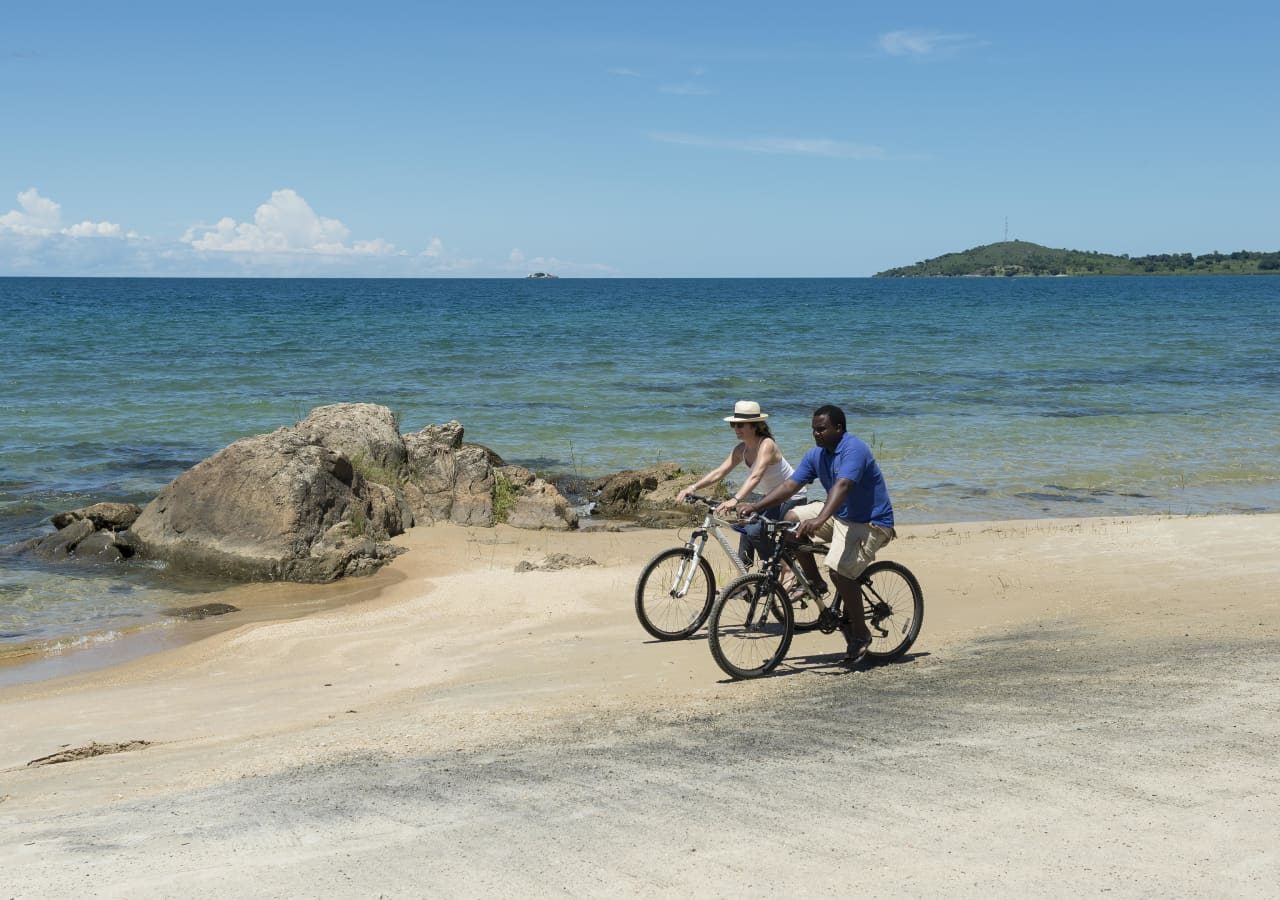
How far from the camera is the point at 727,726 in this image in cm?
699

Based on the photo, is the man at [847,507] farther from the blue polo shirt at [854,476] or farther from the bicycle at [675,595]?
the bicycle at [675,595]

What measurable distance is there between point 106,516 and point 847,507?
959 cm

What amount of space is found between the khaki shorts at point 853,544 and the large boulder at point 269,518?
6.24m

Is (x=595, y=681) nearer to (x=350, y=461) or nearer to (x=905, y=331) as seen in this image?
(x=350, y=461)

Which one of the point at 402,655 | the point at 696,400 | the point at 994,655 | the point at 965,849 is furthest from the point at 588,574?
the point at 696,400

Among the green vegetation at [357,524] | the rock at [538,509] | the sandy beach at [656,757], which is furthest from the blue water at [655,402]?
the rock at [538,509]

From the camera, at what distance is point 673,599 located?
30.6ft

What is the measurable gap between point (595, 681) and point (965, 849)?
12.2ft

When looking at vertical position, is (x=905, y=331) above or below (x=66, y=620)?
above

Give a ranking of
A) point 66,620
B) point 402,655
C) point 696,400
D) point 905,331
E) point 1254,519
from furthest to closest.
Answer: point 905,331 < point 696,400 < point 1254,519 < point 66,620 < point 402,655

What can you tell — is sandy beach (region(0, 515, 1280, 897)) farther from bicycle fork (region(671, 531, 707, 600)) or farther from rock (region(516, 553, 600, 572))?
rock (region(516, 553, 600, 572))

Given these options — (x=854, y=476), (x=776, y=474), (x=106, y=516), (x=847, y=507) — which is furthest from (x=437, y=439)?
Answer: (x=854, y=476)

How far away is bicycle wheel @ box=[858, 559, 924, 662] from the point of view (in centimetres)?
852

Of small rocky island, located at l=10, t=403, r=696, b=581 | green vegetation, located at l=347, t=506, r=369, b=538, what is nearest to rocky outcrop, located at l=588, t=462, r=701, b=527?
small rocky island, located at l=10, t=403, r=696, b=581
